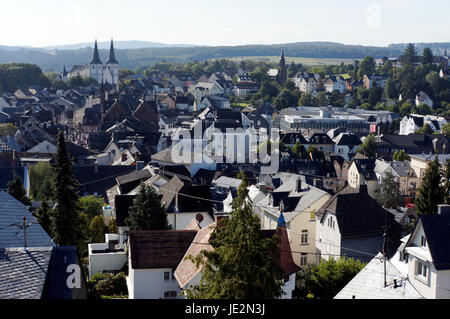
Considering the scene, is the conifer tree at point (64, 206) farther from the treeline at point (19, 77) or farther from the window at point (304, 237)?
the treeline at point (19, 77)

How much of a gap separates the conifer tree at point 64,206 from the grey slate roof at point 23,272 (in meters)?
10.1

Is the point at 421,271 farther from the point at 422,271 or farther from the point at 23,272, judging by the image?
the point at 23,272

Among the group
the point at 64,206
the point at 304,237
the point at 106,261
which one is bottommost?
the point at 304,237

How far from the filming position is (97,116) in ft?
275

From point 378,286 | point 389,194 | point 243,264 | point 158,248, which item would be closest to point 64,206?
point 158,248

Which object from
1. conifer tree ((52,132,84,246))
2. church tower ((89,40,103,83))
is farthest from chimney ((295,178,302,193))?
church tower ((89,40,103,83))

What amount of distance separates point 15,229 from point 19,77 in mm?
128919

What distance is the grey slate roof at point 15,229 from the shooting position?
646 inches

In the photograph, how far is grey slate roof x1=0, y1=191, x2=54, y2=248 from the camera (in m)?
16.4

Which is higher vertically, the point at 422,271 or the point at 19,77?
the point at 19,77

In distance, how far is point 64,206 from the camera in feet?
70.5

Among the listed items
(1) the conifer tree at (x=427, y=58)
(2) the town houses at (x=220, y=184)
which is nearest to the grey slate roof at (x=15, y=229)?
(2) the town houses at (x=220, y=184)

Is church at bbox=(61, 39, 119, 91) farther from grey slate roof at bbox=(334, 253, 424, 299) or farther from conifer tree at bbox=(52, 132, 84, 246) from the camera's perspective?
grey slate roof at bbox=(334, 253, 424, 299)

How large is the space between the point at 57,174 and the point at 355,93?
116 metres
